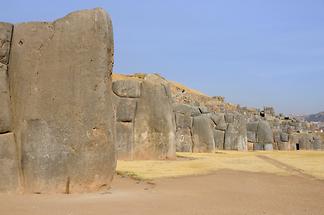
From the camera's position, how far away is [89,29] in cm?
841

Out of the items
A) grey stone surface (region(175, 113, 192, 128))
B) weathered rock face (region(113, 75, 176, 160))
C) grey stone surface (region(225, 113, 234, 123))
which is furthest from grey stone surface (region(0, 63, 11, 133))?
grey stone surface (region(225, 113, 234, 123))

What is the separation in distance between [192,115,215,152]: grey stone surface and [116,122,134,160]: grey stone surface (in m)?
7.22

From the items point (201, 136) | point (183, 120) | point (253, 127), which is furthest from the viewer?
point (253, 127)

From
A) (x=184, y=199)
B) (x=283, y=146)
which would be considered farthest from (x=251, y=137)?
(x=184, y=199)

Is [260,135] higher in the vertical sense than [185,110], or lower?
lower

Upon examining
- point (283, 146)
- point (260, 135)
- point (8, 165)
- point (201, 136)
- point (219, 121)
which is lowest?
point (8, 165)

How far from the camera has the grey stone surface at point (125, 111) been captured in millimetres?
16438

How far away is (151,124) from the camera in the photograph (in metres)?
16.7

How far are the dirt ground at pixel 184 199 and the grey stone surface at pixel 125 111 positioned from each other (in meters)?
5.97

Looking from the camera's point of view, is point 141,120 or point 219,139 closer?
point 141,120

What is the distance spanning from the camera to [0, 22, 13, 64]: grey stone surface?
8.15 meters

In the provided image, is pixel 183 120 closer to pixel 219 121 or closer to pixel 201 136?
pixel 201 136

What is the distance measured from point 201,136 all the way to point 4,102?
16.0 m

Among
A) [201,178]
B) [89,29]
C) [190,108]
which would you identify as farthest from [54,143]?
[190,108]
